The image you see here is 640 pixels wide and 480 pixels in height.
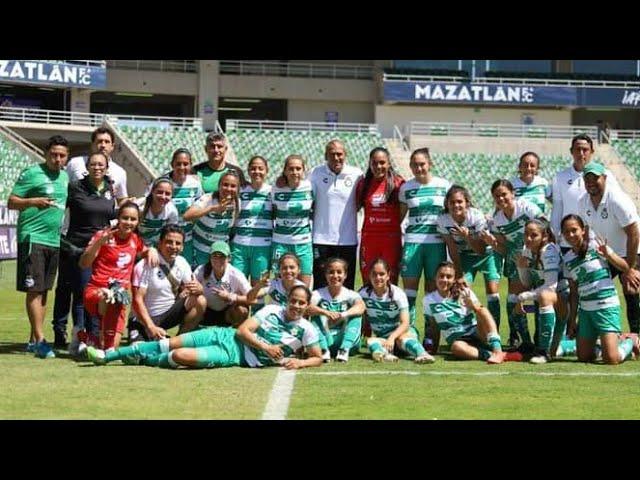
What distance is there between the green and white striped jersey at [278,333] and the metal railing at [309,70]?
40.3 metres

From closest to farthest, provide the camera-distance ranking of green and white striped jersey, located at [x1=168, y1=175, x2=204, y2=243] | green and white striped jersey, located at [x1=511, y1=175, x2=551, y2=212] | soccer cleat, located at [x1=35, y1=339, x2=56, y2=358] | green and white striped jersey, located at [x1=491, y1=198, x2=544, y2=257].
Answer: soccer cleat, located at [x1=35, y1=339, x2=56, y2=358] → green and white striped jersey, located at [x1=491, y1=198, x2=544, y2=257] → green and white striped jersey, located at [x1=168, y1=175, x2=204, y2=243] → green and white striped jersey, located at [x1=511, y1=175, x2=551, y2=212]

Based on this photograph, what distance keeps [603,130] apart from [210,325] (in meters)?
41.7

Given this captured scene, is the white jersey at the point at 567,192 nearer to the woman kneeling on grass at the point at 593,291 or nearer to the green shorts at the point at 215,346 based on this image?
the woman kneeling on grass at the point at 593,291

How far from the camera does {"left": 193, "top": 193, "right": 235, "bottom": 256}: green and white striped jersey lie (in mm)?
10742

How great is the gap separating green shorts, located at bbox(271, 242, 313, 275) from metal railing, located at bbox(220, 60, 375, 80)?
1516 inches

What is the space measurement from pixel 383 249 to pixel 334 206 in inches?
27.2

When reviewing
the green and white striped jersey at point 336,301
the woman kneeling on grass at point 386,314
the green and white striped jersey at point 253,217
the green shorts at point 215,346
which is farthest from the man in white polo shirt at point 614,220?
the green shorts at point 215,346

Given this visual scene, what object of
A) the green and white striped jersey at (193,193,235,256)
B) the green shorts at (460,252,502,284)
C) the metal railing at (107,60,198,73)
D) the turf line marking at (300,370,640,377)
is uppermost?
the metal railing at (107,60,198,73)

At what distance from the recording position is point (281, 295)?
10180mm

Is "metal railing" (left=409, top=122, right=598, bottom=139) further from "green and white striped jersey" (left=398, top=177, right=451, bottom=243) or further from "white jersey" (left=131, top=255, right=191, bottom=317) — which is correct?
"white jersey" (left=131, top=255, right=191, bottom=317)

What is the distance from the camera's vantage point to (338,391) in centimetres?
784

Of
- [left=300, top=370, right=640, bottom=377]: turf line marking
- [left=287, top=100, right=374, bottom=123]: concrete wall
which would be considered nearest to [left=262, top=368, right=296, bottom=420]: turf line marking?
[left=300, top=370, right=640, bottom=377]: turf line marking
